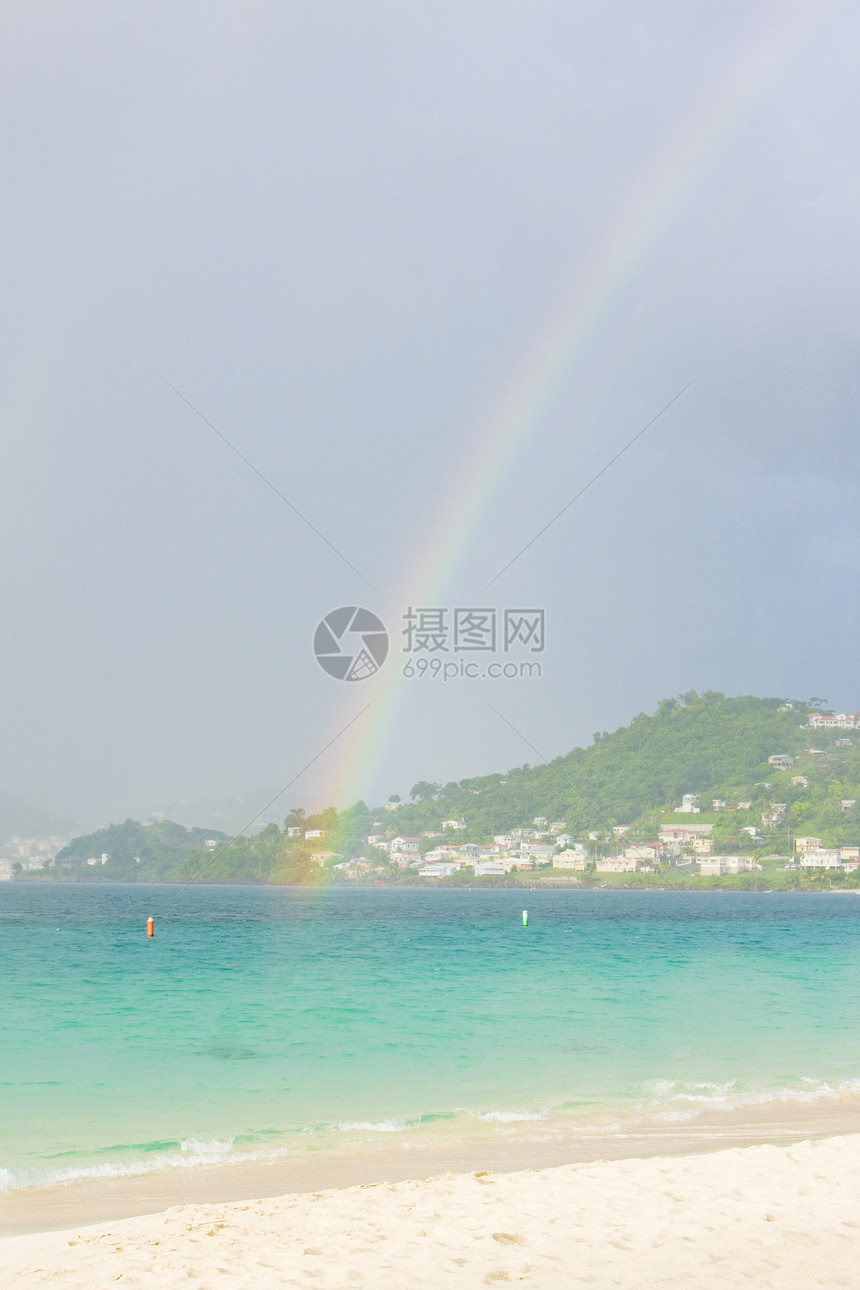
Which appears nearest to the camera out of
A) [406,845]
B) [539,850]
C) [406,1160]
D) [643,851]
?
[406,1160]

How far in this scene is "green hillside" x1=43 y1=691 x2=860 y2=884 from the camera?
13962cm

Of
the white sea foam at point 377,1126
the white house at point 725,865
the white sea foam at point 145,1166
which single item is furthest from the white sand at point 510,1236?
the white house at point 725,865

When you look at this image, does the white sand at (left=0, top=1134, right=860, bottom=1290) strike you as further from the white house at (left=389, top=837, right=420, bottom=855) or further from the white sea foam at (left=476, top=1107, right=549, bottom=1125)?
the white house at (left=389, top=837, right=420, bottom=855)

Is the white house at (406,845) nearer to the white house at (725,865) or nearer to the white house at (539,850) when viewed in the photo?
the white house at (539,850)

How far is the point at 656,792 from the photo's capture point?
459 ft

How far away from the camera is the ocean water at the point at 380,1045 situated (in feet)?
39.0

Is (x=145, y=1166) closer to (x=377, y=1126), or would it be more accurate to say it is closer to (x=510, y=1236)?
(x=377, y=1126)

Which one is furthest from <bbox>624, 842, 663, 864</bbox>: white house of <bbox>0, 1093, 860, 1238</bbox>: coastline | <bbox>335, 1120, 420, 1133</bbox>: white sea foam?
<bbox>335, 1120, 420, 1133</bbox>: white sea foam

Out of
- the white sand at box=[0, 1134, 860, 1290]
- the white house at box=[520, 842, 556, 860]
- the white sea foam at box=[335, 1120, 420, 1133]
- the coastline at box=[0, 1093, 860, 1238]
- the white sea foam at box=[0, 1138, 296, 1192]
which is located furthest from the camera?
the white house at box=[520, 842, 556, 860]

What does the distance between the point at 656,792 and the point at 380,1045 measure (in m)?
127

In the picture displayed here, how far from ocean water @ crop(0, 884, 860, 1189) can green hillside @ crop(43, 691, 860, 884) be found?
326 ft

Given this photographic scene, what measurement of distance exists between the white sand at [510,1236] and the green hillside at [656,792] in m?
134

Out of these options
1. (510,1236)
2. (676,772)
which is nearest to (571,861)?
(676,772)

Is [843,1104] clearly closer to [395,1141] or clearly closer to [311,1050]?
[395,1141]
